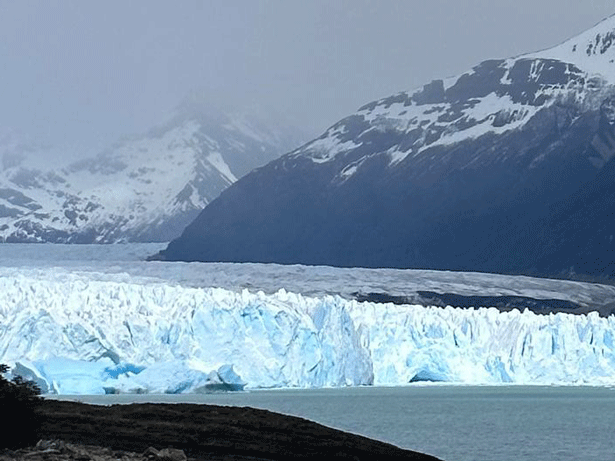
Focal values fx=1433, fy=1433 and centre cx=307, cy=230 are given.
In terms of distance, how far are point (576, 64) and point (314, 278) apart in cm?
6038

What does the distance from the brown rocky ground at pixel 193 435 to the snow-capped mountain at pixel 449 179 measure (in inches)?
2980

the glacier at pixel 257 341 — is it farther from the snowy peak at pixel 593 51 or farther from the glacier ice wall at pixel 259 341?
the snowy peak at pixel 593 51

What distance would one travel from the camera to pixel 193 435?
1620 centimetres

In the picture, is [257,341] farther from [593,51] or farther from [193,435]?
[593,51]

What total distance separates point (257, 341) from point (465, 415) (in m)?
7.25

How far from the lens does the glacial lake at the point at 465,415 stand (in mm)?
23281

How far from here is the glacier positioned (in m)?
34.2

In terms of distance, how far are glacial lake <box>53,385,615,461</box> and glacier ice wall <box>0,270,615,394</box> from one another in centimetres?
56

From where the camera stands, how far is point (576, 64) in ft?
353

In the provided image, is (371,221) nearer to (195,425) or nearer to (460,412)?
(460,412)

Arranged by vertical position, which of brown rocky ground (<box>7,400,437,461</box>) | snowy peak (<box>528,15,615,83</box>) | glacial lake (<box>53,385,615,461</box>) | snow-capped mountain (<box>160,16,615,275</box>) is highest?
snowy peak (<box>528,15,615,83</box>)

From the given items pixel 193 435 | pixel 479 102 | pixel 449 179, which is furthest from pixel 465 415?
pixel 479 102

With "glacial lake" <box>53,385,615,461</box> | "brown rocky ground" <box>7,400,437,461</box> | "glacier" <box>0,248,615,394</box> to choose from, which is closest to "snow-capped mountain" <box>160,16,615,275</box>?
"glacier" <box>0,248,615,394</box>

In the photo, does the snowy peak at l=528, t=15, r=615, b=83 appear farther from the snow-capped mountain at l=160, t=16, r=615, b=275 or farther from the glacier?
the glacier
